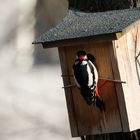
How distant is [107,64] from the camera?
450 cm

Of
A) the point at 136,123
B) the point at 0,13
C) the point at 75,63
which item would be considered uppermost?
the point at 0,13

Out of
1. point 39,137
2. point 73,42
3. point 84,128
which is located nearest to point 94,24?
point 73,42

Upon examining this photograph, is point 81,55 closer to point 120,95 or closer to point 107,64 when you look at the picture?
point 107,64

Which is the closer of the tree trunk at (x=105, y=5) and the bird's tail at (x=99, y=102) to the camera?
the bird's tail at (x=99, y=102)

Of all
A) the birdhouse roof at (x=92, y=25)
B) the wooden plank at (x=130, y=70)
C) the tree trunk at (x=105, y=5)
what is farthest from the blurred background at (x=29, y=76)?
the wooden plank at (x=130, y=70)

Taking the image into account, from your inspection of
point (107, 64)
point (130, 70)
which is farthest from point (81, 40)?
point (130, 70)

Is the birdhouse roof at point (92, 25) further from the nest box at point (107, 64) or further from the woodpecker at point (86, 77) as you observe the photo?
the woodpecker at point (86, 77)

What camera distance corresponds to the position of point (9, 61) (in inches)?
271

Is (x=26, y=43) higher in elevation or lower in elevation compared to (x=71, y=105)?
higher

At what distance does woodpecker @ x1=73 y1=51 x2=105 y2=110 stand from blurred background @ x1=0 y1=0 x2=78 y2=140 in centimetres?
231

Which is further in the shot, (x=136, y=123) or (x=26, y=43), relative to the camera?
(x=26, y=43)

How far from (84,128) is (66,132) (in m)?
2.20

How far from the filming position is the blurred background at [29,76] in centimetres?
682

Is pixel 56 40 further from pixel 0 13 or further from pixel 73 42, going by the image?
pixel 0 13
